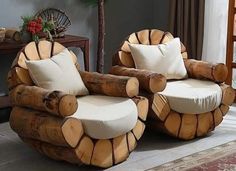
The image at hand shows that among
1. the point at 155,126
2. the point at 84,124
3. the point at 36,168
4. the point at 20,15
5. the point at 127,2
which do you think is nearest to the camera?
the point at 84,124

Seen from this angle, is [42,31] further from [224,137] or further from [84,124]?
[224,137]

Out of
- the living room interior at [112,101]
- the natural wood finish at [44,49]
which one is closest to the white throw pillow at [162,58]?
the living room interior at [112,101]

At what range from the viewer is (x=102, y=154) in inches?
124

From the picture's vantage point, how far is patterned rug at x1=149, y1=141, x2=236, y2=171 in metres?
3.20

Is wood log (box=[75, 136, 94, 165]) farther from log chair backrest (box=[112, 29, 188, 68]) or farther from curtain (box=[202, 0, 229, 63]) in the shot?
curtain (box=[202, 0, 229, 63])

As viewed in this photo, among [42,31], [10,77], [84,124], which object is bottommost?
[84,124]

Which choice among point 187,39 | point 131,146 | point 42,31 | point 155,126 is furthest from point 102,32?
point 131,146

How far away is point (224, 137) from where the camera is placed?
3.90 m

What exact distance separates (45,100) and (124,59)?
3.83 feet

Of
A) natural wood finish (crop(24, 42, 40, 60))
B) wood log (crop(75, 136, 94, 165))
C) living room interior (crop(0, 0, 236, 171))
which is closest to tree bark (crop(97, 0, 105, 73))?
living room interior (crop(0, 0, 236, 171))

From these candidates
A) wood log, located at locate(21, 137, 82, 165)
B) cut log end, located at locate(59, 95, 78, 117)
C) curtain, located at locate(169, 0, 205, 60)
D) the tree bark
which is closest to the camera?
cut log end, located at locate(59, 95, 78, 117)

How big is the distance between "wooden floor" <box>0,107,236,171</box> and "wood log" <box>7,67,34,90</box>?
1.82 feet

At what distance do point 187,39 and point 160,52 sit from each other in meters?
1.27

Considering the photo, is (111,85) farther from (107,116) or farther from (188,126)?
(188,126)
